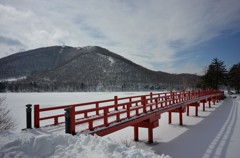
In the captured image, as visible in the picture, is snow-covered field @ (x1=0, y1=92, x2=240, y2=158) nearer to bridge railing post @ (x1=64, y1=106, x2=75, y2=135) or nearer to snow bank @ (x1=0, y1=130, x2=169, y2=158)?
snow bank @ (x1=0, y1=130, x2=169, y2=158)

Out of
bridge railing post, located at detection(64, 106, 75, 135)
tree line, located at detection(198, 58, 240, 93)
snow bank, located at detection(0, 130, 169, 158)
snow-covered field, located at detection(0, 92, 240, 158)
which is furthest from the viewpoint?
tree line, located at detection(198, 58, 240, 93)

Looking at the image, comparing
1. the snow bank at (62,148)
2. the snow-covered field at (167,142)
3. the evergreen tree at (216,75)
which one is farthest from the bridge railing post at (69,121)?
the evergreen tree at (216,75)

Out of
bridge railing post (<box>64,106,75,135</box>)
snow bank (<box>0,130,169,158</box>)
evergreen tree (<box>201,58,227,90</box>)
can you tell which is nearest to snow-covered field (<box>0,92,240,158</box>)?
snow bank (<box>0,130,169,158</box>)

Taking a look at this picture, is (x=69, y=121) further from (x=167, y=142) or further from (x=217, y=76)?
(x=217, y=76)

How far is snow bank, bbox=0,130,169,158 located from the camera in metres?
5.33

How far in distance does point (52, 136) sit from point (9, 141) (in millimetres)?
1093

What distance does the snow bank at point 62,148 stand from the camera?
5.33 metres

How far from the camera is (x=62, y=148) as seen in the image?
5.64 metres

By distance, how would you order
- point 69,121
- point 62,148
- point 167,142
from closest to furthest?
1. point 62,148
2. point 69,121
3. point 167,142

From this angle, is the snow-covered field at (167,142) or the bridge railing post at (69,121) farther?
the bridge railing post at (69,121)

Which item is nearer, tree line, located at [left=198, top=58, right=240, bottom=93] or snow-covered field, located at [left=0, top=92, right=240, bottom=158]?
snow-covered field, located at [left=0, top=92, right=240, bottom=158]

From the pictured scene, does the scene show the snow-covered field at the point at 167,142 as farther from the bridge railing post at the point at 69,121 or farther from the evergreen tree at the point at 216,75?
the evergreen tree at the point at 216,75

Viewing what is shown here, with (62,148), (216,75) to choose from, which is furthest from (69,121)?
(216,75)

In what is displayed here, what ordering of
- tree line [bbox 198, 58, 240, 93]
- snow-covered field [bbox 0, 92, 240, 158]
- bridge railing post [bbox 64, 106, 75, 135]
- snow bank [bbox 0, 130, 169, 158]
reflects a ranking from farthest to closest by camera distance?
tree line [bbox 198, 58, 240, 93]
bridge railing post [bbox 64, 106, 75, 135]
snow-covered field [bbox 0, 92, 240, 158]
snow bank [bbox 0, 130, 169, 158]
